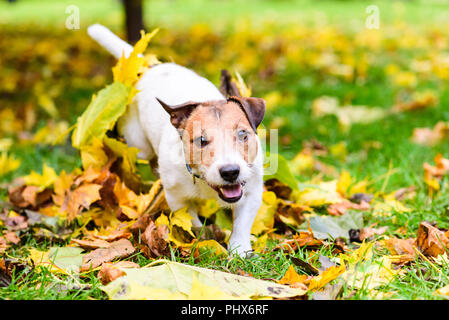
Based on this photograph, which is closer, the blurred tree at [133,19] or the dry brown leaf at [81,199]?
the dry brown leaf at [81,199]

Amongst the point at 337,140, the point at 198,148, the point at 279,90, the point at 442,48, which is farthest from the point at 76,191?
the point at 442,48

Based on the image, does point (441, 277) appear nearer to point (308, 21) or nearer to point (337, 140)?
point (337, 140)

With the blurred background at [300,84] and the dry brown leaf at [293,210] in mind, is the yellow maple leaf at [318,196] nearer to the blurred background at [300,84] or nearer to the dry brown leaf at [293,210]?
the dry brown leaf at [293,210]

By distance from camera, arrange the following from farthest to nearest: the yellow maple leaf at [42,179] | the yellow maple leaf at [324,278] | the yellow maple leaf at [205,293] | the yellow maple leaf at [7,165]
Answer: the yellow maple leaf at [7,165] < the yellow maple leaf at [42,179] < the yellow maple leaf at [324,278] < the yellow maple leaf at [205,293]

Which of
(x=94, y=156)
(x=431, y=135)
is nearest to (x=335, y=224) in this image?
(x=94, y=156)

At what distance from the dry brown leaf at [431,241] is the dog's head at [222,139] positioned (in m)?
0.86

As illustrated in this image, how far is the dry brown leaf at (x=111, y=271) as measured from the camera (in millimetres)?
2104

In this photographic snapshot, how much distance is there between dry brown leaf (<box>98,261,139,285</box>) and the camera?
2104mm

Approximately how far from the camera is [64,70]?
672 cm

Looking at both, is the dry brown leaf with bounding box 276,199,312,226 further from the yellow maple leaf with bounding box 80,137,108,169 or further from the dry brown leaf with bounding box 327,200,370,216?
the yellow maple leaf with bounding box 80,137,108,169

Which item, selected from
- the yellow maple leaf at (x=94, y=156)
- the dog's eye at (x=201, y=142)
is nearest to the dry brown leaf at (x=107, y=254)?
the dog's eye at (x=201, y=142)

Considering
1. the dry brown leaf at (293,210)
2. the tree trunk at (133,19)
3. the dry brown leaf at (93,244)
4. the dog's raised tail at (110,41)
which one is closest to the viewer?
the dry brown leaf at (93,244)

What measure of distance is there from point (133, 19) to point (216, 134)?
4.31 metres

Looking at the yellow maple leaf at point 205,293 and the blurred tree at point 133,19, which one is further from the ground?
the blurred tree at point 133,19
